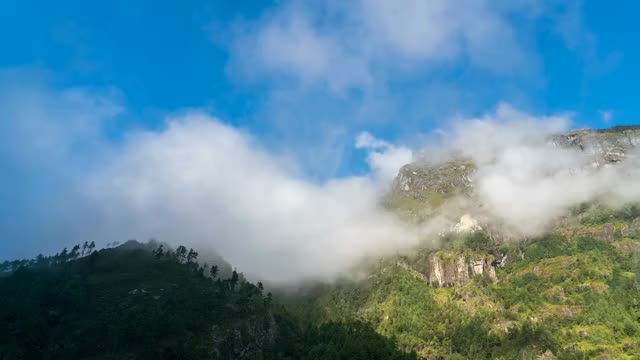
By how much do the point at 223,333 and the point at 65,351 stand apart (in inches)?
2387

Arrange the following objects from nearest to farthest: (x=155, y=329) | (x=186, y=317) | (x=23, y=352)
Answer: (x=23, y=352) → (x=155, y=329) → (x=186, y=317)

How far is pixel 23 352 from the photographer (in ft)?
528

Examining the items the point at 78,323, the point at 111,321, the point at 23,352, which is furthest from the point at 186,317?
the point at 23,352

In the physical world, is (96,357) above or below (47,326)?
below

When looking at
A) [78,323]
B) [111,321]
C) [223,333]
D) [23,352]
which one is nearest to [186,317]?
[223,333]

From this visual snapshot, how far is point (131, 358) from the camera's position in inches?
6452

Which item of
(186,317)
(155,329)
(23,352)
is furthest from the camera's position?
(186,317)

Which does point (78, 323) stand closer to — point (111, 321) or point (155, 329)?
point (111, 321)

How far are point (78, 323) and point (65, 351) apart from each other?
2021cm

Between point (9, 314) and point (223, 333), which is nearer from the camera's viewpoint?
point (9, 314)

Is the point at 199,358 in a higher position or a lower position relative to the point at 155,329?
lower

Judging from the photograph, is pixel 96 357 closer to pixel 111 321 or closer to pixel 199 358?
pixel 111 321

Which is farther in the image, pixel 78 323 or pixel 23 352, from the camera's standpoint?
pixel 78 323

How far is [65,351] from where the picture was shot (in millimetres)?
167250
